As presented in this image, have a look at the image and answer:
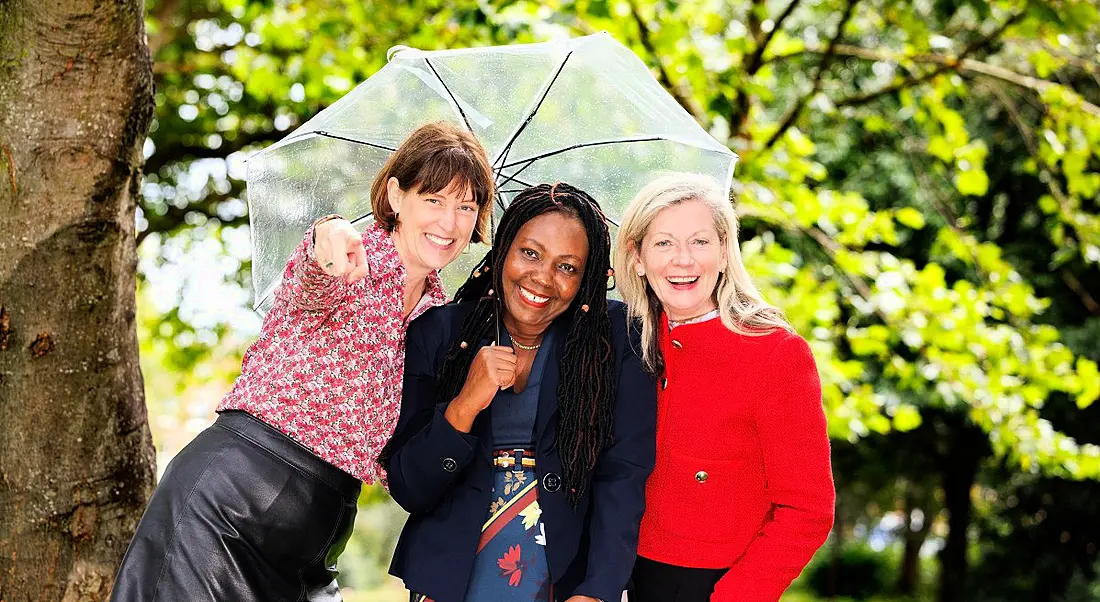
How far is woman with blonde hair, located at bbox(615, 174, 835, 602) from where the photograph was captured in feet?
8.23

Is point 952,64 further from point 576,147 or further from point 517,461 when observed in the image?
point 517,461

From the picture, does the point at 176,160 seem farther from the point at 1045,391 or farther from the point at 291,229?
the point at 1045,391

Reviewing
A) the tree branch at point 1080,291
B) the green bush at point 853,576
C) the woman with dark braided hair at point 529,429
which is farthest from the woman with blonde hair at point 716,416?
Answer: the green bush at point 853,576

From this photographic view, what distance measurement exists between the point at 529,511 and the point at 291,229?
3.49 ft

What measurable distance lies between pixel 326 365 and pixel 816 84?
16.7ft

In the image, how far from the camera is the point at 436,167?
2678mm

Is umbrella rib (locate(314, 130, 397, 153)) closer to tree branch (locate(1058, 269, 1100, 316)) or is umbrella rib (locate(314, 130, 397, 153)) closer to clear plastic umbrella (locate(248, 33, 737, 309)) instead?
clear plastic umbrella (locate(248, 33, 737, 309))

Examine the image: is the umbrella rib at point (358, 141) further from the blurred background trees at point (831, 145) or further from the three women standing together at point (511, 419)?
the blurred background trees at point (831, 145)

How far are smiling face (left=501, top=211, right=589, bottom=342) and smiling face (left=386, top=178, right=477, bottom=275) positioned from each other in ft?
0.48

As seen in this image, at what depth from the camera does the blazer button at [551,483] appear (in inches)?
99.7

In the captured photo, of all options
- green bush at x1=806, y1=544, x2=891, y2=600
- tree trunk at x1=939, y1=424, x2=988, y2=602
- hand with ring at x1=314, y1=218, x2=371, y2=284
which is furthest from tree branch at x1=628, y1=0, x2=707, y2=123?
green bush at x1=806, y1=544, x2=891, y2=600

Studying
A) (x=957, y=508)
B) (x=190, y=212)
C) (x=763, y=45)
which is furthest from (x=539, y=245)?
(x=957, y=508)

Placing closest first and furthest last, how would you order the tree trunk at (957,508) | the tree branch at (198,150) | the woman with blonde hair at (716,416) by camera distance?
1. the woman with blonde hair at (716,416)
2. the tree branch at (198,150)
3. the tree trunk at (957,508)

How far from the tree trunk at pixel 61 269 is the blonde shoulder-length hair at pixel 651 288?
1395mm
